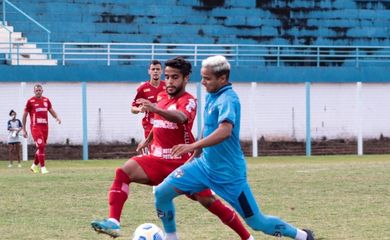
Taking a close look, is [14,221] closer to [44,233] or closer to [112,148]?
[44,233]

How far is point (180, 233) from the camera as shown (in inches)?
439

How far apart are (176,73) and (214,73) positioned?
3.51 ft

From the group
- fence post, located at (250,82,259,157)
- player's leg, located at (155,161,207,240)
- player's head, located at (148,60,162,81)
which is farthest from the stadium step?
player's leg, located at (155,161,207,240)

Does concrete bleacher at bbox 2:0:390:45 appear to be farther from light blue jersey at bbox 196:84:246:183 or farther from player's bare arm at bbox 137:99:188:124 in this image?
light blue jersey at bbox 196:84:246:183

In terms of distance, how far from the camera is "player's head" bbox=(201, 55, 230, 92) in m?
8.98

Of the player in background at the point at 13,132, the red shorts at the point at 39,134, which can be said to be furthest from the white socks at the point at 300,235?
the player in background at the point at 13,132

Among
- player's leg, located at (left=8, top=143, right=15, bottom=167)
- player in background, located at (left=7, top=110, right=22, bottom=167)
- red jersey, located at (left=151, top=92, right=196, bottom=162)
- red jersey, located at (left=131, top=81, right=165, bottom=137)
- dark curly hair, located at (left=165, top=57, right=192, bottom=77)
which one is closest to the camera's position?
dark curly hair, located at (left=165, top=57, right=192, bottom=77)

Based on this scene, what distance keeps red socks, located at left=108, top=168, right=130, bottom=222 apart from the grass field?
942mm

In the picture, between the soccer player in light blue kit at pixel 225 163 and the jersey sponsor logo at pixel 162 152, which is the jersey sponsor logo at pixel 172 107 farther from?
the soccer player in light blue kit at pixel 225 163

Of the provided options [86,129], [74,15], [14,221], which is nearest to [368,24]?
[74,15]

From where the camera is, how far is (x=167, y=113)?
9742 millimetres

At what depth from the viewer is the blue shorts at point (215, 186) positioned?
8984 millimetres

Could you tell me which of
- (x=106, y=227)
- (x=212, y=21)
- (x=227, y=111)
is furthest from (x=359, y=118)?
(x=227, y=111)

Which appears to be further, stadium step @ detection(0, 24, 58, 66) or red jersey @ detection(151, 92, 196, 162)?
stadium step @ detection(0, 24, 58, 66)
